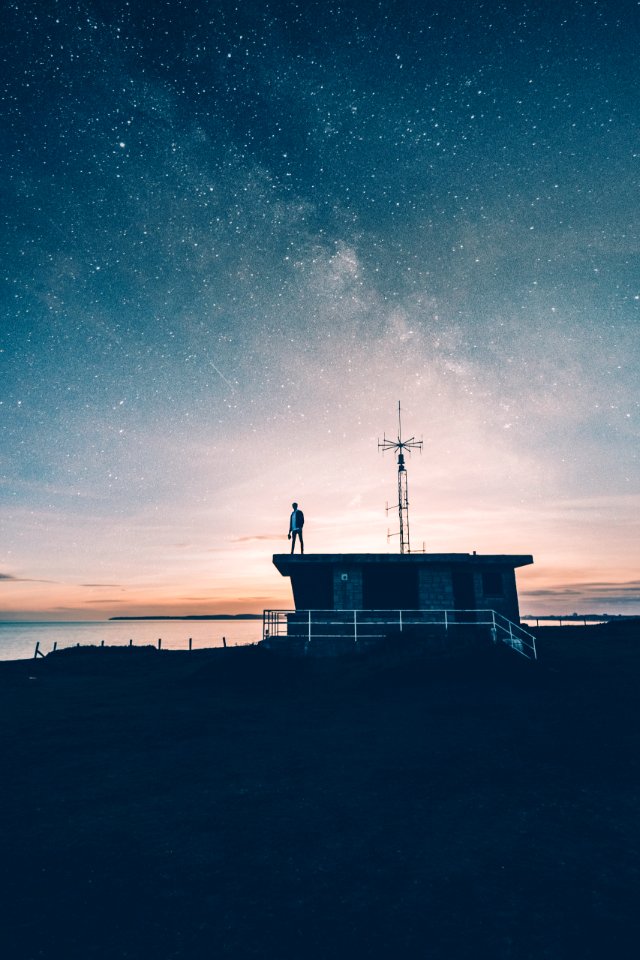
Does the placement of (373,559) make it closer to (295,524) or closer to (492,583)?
(295,524)

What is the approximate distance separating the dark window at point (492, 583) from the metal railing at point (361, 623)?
1072mm

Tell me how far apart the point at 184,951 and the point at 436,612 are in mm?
18279

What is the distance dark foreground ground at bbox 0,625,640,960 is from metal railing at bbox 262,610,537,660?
6.30 meters

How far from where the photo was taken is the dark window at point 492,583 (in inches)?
869

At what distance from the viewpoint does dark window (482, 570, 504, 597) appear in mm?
22062

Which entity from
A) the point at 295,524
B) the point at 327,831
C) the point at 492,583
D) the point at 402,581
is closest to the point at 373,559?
the point at 402,581

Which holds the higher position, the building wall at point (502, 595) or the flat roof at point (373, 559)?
the flat roof at point (373, 559)

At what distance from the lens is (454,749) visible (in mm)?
9492

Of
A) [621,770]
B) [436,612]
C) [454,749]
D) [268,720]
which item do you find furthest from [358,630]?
[621,770]

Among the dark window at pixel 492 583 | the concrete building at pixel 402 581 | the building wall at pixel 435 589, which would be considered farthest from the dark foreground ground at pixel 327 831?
the dark window at pixel 492 583

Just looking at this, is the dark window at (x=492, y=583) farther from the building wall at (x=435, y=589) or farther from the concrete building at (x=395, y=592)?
the building wall at (x=435, y=589)

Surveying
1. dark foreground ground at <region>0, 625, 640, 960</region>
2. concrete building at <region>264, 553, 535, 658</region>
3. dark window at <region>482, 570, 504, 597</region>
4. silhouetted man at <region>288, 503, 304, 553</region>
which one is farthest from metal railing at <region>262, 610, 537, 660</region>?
dark foreground ground at <region>0, 625, 640, 960</region>

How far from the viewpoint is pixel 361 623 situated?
20.4 meters

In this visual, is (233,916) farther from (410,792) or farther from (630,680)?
(630,680)
